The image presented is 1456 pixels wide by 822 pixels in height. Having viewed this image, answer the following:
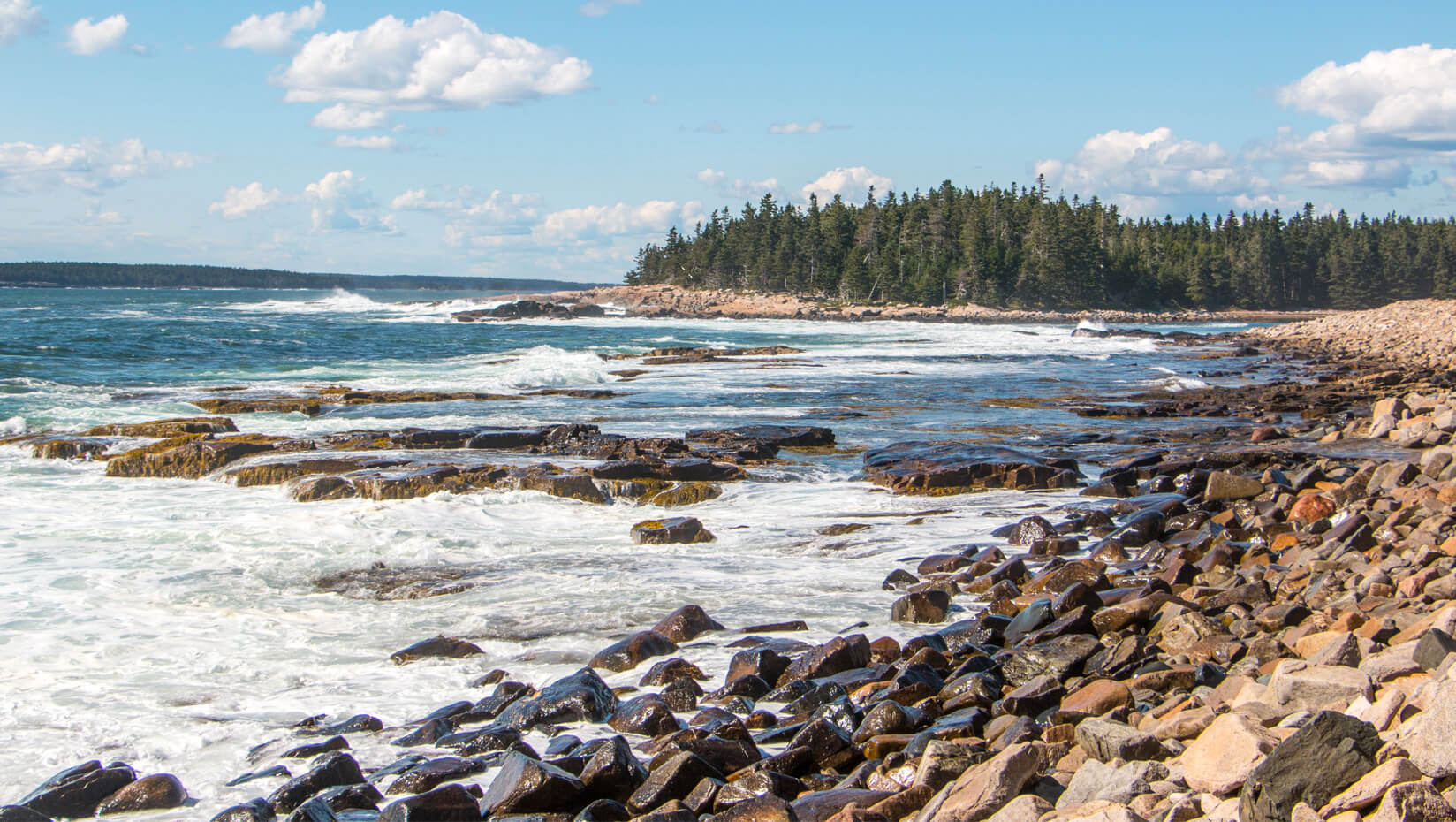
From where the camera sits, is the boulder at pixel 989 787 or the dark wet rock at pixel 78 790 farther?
the dark wet rock at pixel 78 790

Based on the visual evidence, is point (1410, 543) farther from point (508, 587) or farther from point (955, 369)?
point (955, 369)

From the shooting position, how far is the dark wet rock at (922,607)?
31.0ft

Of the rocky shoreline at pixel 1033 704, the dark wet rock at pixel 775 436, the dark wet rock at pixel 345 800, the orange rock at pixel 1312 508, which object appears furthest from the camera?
the dark wet rock at pixel 775 436

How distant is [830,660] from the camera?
796 cm

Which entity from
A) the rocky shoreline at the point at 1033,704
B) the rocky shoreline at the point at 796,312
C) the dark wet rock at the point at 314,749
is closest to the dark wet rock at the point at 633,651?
the rocky shoreline at the point at 1033,704

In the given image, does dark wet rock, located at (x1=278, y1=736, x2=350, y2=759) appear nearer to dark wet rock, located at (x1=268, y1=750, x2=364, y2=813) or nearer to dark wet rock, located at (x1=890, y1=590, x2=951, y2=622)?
dark wet rock, located at (x1=268, y1=750, x2=364, y2=813)

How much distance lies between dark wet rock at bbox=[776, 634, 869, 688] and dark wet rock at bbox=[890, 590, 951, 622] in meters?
1.40

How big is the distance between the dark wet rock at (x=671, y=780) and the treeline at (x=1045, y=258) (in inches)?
4301

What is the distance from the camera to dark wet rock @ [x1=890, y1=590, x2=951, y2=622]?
9461 millimetres

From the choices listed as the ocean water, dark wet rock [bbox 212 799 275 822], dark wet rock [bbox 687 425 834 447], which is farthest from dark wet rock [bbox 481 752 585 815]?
dark wet rock [bbox 687 425 834 447]

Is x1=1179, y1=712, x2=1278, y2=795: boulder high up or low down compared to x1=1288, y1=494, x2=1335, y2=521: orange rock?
up

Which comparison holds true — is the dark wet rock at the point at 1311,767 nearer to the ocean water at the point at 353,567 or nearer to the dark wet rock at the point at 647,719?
the dark wet rock at the point at 647,719

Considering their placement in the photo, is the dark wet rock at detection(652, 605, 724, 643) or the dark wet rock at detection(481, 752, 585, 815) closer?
the dark wet rock at detection(481, 752, 585, 815)

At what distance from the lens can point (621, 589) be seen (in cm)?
1102
